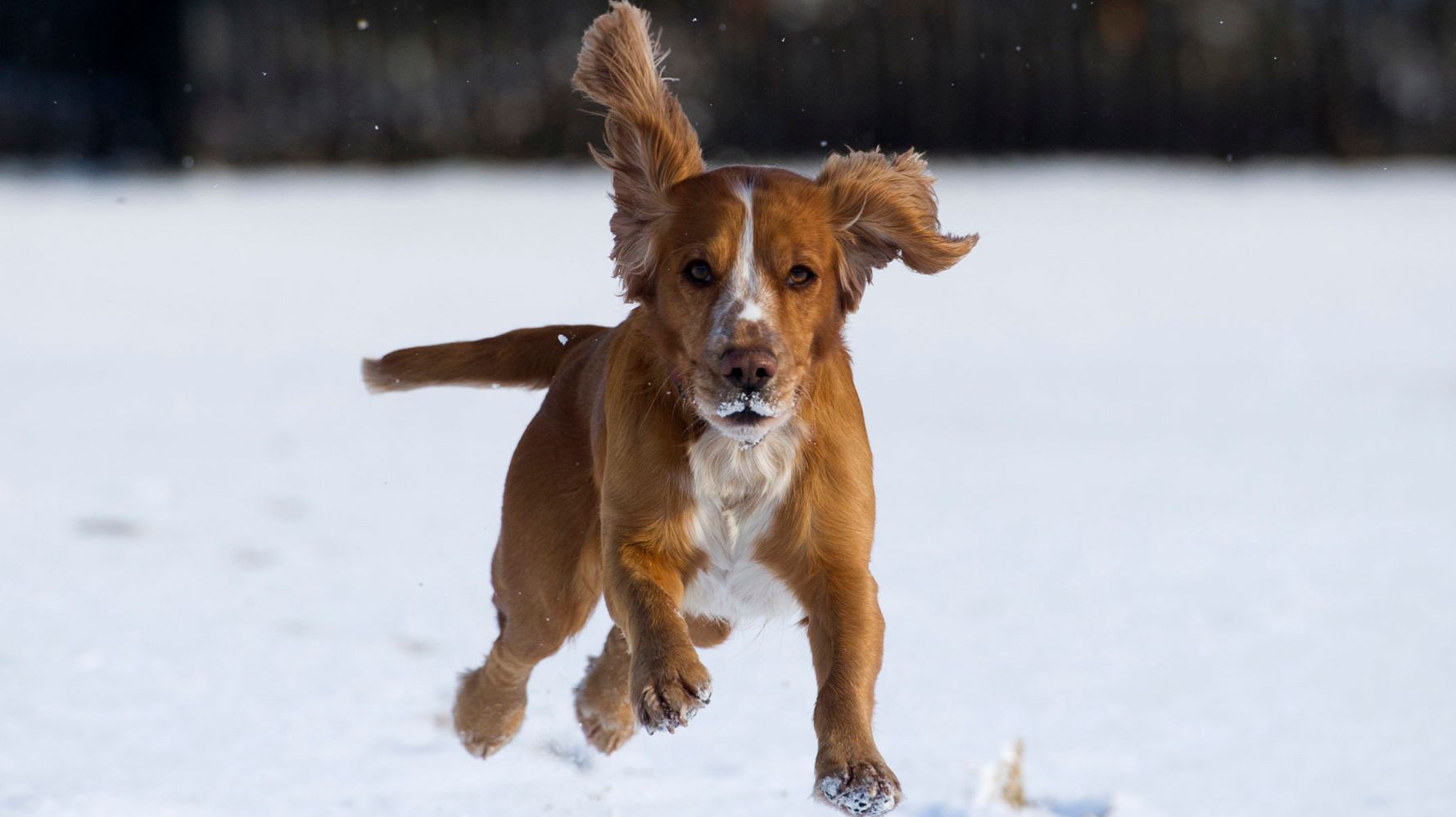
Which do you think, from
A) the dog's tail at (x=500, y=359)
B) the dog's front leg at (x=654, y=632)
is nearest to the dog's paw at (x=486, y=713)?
the dog's tail at (x=500, y=359)

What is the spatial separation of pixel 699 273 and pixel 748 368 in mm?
252

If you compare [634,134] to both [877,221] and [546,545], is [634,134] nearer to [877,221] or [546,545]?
[877,221]

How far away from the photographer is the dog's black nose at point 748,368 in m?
3.13

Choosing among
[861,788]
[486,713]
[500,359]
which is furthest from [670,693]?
[486,713]

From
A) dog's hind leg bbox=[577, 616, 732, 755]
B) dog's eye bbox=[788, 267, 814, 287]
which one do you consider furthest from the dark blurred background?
dog's eye bbox=[788, 267, 814, 287]

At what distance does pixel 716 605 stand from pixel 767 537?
0.25m

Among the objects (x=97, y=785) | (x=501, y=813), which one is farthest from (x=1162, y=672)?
(x=97, y=785)

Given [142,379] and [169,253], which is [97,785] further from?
[169,253]

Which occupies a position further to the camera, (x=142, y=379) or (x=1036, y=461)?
(x=142, y=379)

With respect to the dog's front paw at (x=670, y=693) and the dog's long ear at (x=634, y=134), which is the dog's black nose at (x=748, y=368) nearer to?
the dog's long ear at (x=634, y=134)

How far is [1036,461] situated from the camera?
8.84 m

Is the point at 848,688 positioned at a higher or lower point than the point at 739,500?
lower

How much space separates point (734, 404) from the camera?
3.15m

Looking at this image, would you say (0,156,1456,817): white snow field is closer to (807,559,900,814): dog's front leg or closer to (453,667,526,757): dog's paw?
(453,667,526,757): dog's paw
